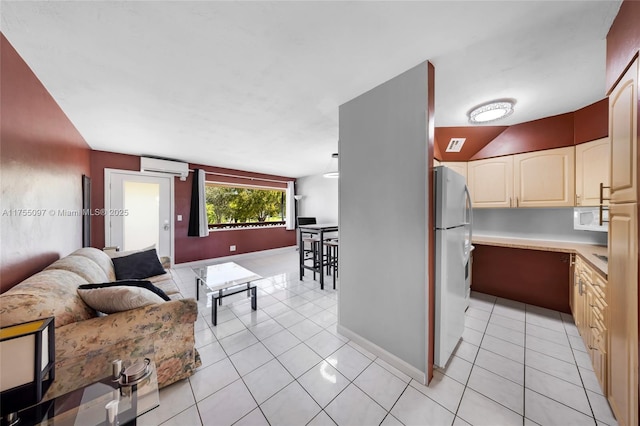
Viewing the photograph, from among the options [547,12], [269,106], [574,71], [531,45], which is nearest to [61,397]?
[269,106]

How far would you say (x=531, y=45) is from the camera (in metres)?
1.42

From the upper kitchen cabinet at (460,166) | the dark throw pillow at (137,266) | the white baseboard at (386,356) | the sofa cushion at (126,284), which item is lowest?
the white baseboard at (386,356)

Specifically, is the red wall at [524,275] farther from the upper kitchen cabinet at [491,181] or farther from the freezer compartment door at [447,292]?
the freezer compartment door at [447,292]

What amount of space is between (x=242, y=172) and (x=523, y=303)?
5944 mm

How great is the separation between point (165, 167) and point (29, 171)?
9.66 ft

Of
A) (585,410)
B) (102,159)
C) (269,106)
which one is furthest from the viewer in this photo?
(102,159)

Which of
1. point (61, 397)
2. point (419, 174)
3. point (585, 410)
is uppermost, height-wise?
point (419, 174)

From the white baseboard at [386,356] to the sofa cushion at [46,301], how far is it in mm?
2020

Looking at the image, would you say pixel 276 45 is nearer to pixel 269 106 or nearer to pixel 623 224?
pixel 269 106

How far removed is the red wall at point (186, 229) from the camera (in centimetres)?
379

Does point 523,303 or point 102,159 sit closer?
point 523,303

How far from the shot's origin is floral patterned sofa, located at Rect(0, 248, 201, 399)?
3.46 ft

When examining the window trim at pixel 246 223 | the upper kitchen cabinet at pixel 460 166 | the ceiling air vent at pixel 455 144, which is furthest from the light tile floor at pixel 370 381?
the window trim at pixel 246 223

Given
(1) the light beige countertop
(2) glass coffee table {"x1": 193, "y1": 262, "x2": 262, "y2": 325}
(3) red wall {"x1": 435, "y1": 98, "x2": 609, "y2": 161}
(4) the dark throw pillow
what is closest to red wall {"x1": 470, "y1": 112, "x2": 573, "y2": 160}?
(3) red wall {"x1": 435, "y1": 98, "x2": 609, "y2": 161}
